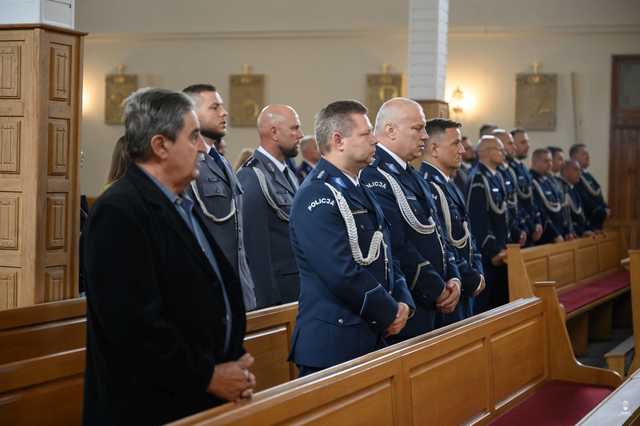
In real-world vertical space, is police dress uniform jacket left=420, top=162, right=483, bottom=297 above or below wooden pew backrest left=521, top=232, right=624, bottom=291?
above

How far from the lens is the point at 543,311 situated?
189 inches

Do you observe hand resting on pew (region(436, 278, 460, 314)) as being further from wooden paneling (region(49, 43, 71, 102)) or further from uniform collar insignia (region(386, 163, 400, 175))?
wooden paneling (region(49, 43, 71, 102))

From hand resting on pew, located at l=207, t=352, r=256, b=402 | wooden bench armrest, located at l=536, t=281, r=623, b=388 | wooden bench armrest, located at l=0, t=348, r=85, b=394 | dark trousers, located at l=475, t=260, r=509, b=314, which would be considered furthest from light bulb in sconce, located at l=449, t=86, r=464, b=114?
hand resting on pew, located at l=207, t=352, r=256, b=402

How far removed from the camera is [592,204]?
1125 cm

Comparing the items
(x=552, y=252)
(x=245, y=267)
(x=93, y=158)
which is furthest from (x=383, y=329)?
(x=93, y=158)

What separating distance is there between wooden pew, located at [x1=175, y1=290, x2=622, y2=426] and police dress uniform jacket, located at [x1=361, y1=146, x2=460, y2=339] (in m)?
0.28

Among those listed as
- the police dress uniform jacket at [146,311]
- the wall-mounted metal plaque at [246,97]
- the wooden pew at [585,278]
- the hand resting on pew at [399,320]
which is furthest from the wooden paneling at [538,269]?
the wall-mounted metal plaque at [246,97]

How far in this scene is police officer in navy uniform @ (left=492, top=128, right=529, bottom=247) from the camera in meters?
8.21

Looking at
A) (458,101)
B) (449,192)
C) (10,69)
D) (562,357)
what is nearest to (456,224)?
(449,192)

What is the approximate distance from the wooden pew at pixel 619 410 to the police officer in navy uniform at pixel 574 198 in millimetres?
7609

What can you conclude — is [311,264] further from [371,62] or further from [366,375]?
[371,62]

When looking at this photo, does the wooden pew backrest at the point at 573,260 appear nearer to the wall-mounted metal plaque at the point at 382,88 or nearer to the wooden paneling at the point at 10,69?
the wooden paneling at the point at 10,69

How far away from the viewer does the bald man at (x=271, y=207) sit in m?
4.92

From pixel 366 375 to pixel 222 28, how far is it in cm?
1242
